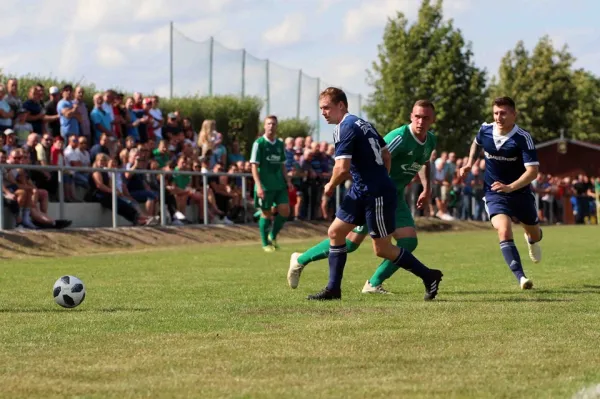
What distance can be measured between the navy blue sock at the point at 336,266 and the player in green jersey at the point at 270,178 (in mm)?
9035

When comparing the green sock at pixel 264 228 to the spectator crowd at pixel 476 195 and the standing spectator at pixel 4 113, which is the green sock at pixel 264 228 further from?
the spectator crowd at pixel 476 195

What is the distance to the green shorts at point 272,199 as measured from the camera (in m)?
21.3

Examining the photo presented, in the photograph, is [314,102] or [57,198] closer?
[57,198]

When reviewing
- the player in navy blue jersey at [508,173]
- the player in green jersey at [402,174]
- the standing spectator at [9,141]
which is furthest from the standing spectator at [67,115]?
the player in green jersey at [402,174]

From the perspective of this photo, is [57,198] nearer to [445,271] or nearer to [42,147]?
[42,147]

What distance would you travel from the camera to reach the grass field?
6336mm

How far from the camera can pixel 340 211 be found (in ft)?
36.4

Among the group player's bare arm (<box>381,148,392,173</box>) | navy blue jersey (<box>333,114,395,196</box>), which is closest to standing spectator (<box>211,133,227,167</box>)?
player's bare arm (<box>381,148,392,173</box>)

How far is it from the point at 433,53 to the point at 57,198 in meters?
37.8

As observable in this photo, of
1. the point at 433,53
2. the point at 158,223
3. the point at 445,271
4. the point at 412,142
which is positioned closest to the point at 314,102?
the point at 433,53

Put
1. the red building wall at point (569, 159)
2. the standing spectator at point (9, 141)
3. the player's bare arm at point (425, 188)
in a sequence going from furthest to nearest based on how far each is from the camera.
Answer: the red building wall at point (569, 159) → the standing spectator at point (9, 141) → the player's bare arm at point (425, 188)

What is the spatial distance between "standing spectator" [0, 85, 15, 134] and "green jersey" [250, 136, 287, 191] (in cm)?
422

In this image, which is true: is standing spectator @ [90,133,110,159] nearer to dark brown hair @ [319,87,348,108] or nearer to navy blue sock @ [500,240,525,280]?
navy blue sock @ [500,240,525,280]

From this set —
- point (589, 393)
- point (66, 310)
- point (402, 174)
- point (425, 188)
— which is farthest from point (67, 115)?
point (589, 393)
